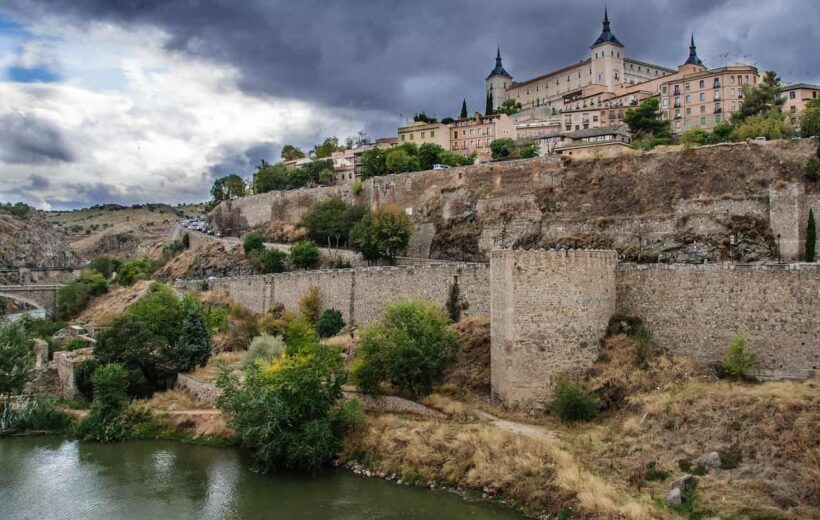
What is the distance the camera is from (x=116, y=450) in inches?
955

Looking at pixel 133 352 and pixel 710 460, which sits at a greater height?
pixel 133 352

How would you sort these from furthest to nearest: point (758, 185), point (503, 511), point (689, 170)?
point (689, 170), point (758, 185), point (503, 511)

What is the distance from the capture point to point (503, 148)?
5888cm

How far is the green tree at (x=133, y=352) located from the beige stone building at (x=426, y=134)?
43.6m

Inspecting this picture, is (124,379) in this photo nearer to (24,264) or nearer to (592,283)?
(592,283)

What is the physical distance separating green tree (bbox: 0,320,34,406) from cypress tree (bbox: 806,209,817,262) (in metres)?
32.9

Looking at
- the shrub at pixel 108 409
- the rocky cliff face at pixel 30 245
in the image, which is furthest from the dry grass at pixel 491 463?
the rocky cliff face at pixel 30 245

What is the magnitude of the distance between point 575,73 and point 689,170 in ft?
155

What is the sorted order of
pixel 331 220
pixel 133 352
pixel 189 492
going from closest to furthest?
1. pixel 189 492
2. pixel 133 352
3. pixel 331 220

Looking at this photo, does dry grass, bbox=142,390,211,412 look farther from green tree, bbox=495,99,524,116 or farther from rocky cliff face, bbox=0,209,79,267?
rocky cliff face, bbox=0,209,79,267

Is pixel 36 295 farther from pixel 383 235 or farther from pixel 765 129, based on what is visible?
pixel 765 129

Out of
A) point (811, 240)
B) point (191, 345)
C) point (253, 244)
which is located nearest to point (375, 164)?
point (253, 244)

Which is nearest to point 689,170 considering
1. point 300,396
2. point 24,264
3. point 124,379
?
point 300,396

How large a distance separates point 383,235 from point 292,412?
77.3 feet
